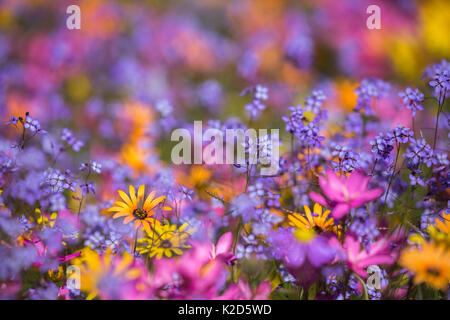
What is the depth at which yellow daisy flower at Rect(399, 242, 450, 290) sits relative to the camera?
0.50 meters

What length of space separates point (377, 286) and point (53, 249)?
0.46m

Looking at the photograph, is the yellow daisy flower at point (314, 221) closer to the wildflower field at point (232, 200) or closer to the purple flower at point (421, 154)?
the wildflower field at point (232, 200)

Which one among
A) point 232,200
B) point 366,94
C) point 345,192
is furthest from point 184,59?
point 345,192

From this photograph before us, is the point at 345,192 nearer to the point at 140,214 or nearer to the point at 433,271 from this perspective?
Result: the point at 433,271

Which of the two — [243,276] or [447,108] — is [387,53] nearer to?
[447,108]

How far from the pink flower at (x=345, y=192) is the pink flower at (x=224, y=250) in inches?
5.4

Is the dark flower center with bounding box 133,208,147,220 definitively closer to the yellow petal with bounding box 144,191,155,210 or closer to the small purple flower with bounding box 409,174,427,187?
the yellow petal with bounding box 144,191,155,210

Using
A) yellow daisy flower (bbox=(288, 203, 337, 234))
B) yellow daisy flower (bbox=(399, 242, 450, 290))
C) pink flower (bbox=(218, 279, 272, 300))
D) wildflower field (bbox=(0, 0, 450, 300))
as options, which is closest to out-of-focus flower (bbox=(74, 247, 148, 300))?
wildflower field (bbox=(0, 0, 450, 300))

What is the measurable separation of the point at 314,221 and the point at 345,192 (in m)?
0.08

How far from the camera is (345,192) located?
21.2 inches

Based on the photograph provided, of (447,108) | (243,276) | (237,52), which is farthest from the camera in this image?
Answer: (237,52)

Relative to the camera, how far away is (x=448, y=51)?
164 cm
